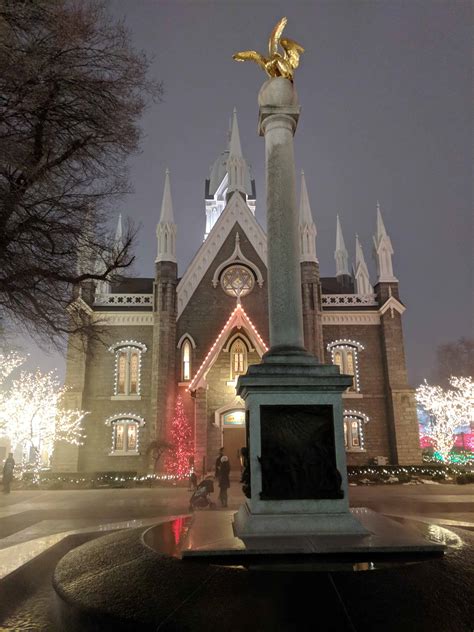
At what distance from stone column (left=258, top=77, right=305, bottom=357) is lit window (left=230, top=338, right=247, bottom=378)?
19747 mm

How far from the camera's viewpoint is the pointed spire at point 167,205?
33675mm

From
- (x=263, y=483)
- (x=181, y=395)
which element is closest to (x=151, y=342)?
(x=181, y=395)

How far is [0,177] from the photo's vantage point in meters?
8.95

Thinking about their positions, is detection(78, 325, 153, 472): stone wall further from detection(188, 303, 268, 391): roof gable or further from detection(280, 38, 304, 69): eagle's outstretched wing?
detection(280, 38, 304, 69): eagle's outstretched wing

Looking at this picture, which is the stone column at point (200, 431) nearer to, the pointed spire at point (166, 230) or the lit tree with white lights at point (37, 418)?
the lit tree with white lights at point (37, 418)

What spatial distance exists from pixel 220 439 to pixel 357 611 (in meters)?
24.0

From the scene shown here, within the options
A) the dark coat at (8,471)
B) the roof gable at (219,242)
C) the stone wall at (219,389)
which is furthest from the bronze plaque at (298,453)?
the roof gable at (219,242)

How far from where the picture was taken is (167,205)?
3412 centimetres

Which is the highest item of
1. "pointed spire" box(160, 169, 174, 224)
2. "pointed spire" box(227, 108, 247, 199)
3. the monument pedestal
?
"pointed spire" box(227, 108, 247, 199)

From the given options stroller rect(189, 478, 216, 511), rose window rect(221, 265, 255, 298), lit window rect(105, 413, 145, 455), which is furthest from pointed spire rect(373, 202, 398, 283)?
stroller rect(189, 478, 216, 511)

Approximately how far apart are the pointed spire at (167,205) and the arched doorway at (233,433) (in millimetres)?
14726

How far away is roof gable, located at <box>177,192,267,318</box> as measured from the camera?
108ft

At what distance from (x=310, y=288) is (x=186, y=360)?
10.0 meters

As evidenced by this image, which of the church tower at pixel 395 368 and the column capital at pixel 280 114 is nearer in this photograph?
the column capital at pixel 280 114
